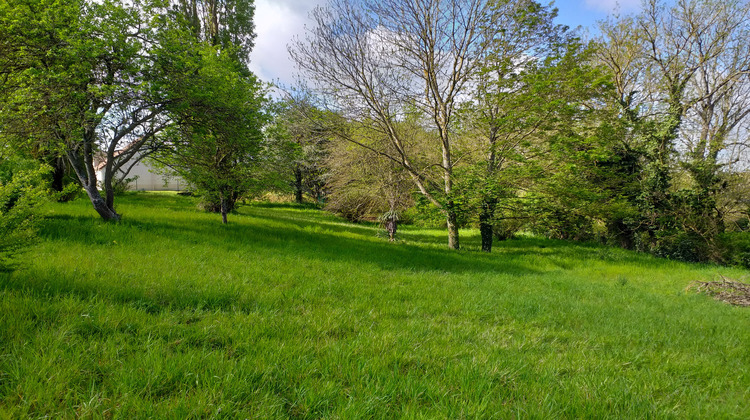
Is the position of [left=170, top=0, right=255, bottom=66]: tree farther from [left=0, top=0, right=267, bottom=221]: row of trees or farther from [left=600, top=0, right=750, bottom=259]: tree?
[left=600, top=0, right=750, bottom=259]: tree

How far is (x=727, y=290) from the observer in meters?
6.91

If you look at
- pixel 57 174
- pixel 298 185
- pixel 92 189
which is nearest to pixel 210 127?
pixel 92 189

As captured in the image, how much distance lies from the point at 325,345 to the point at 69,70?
797 centimetres

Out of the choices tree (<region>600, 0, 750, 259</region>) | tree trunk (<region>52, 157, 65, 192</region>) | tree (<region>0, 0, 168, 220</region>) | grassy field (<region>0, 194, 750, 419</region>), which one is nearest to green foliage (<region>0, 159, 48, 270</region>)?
grassy field (<region>0, 194, 750, 419</region>)

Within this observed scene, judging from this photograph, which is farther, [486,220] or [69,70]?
[486,220]

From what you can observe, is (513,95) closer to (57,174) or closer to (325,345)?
(325,345)

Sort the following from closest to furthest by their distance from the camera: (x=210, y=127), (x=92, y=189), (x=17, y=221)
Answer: (x=17, y=221)
(x=92, y=189)
(x=210, y=127)

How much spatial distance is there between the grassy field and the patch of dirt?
30.0 inches

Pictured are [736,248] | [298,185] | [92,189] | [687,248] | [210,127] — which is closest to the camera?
[92,189]

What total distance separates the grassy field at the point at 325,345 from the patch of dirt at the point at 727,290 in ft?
2.50

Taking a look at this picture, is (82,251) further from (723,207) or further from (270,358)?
(723,207)

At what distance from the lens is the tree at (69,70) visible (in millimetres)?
6051

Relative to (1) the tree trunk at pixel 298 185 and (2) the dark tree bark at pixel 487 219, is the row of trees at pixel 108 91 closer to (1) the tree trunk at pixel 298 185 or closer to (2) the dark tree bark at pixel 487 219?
(2) the dark tree bark at pixel 487 219

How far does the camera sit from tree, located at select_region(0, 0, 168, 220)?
6.05 m
